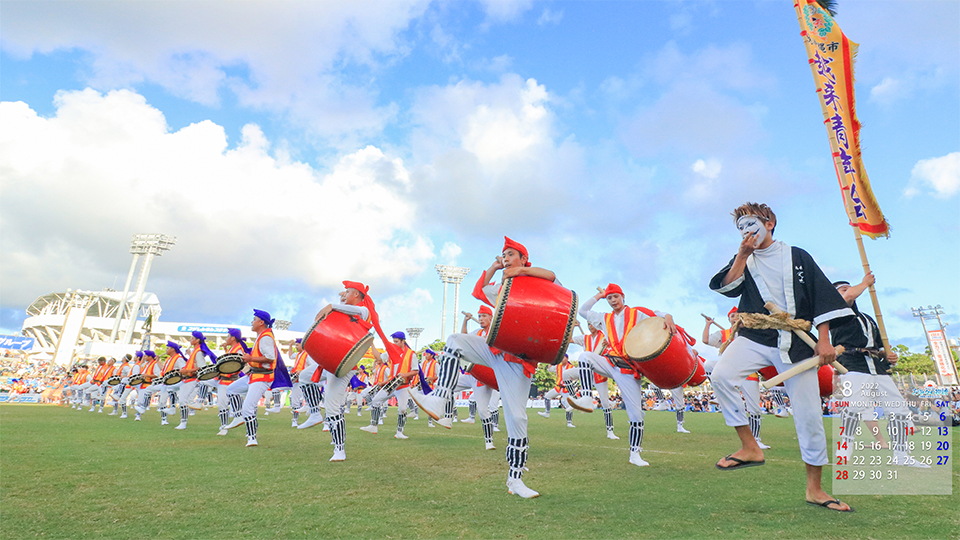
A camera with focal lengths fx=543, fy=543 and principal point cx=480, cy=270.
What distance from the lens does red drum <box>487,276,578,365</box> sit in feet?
16.6

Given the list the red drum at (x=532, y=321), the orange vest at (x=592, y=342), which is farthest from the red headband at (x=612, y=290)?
the red drum at (x=532, y=321)

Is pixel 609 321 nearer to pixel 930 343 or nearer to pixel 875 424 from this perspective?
pixel 875 424

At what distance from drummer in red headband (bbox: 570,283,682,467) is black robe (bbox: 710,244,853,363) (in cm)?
277

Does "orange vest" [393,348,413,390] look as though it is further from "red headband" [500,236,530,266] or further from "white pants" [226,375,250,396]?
"red headband" [500,236,530,266]

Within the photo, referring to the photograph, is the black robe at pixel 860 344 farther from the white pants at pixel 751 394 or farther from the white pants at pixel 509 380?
the white pants at pixel 509 380

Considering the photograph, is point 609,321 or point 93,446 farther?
point 93,446

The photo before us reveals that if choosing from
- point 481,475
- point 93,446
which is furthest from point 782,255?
point 93,446

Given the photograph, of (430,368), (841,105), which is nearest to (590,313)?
(841,105)

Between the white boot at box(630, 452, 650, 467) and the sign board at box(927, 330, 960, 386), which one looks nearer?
the white boot at box(630, 452, 650, 467)

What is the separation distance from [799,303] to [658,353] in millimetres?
1790

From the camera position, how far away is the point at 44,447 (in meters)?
9.25

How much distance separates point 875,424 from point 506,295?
580cm

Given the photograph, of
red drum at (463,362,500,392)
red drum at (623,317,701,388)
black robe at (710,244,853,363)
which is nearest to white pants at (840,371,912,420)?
red drum at (623,317,701,388)

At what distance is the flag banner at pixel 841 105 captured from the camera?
27.5ft
